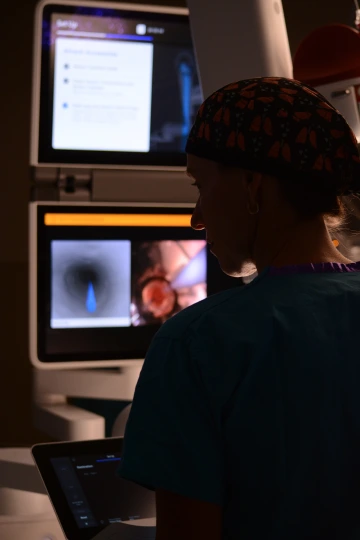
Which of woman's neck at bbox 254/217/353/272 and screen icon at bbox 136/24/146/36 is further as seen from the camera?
screen icon at bbox 136/24/146/36

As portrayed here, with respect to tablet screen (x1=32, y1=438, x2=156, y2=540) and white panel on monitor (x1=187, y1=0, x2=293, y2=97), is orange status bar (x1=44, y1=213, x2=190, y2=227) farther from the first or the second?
tablet screen (x1=32, y1=438, x2=156, y2=540)

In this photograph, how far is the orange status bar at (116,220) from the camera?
151cm

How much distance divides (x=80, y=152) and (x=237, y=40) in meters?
0.36

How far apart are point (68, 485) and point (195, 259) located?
0.55 meters

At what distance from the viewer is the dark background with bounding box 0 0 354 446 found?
2.17 metres

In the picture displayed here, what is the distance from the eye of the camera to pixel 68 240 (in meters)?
1.51

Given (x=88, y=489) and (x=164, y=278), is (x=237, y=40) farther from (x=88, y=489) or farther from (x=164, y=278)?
(x=88, y=489)

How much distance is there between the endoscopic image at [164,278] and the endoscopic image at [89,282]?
0.07 ft

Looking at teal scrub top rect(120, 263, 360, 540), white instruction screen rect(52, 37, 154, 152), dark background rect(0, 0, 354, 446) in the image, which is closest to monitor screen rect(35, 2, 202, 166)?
white instruction screen rect(52, 37, 154, 152)

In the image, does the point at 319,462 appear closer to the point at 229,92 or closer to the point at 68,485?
the point at 229,92

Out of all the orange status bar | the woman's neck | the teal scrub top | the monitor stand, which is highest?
the orange status bar

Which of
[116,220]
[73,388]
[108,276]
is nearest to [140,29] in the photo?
[116,220]

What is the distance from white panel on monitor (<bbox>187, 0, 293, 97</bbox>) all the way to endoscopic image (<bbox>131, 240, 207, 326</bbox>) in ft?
1.07

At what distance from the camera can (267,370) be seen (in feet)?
2.40
